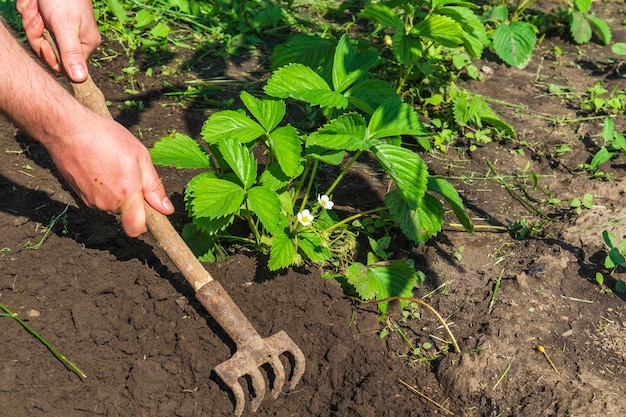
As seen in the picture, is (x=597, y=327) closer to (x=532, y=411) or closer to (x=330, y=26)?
(x=532, y=411)

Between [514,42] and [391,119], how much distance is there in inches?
74.2

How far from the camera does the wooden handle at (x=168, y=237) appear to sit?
2215mm

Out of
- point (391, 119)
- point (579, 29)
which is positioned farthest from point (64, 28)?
point (579, 29)

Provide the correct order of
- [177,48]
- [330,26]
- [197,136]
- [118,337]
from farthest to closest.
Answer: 1. [330,26]
2. [177,48]
3. [197,136]
4. [118,337]

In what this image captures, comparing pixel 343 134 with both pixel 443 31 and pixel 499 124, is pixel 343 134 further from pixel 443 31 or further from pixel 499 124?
pixel 499 124

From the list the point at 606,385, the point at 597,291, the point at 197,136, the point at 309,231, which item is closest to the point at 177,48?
the point at 197,136

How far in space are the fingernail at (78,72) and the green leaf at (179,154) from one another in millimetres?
344

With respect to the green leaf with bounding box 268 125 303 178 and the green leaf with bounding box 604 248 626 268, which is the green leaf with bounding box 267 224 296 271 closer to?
the green leaf with bounding box 268 125 303 178

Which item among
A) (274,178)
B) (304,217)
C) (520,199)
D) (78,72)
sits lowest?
(520,199)

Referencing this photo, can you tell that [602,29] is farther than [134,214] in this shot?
Yes

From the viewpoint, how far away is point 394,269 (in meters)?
2.54

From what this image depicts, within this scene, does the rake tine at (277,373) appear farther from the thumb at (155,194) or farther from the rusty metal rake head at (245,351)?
the thumb at (155,194)

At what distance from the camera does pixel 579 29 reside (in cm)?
446

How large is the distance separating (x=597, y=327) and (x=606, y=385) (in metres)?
0.29
